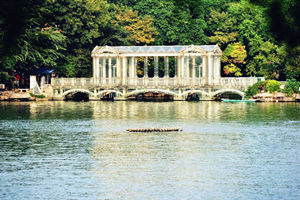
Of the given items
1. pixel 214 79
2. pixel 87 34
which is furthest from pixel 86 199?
pixel 87 34

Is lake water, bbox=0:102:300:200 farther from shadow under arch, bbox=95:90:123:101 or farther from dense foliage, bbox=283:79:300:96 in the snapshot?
shadow under arch, bbox=95:90:123:101

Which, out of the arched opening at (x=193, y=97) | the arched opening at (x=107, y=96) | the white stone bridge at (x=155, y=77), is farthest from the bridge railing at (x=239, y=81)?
the arched opening at (x=107, y=96)

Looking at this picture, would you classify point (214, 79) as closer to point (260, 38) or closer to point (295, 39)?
point (260, 38)

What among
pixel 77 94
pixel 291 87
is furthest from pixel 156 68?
pixel 291 87

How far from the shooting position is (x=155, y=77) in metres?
81.6

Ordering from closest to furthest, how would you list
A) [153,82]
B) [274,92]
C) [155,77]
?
[274,92] < [153,82] < [155,77]

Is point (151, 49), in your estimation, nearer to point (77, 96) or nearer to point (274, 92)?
point (77, 96)

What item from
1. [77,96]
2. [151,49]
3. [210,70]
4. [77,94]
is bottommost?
[77,96]

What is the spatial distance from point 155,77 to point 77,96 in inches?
541

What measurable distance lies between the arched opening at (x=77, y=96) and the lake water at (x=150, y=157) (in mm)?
27560

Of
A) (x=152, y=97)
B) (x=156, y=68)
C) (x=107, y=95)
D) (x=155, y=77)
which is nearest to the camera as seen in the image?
(x=155, y=77)

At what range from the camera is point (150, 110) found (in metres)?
67.6

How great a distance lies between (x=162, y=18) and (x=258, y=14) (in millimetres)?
14250

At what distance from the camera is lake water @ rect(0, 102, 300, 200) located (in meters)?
24.8
